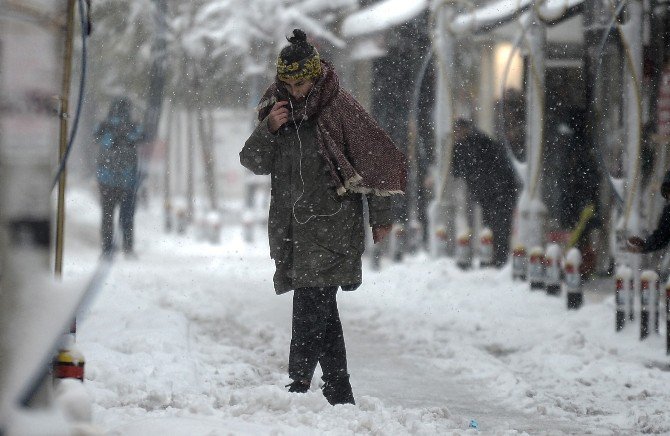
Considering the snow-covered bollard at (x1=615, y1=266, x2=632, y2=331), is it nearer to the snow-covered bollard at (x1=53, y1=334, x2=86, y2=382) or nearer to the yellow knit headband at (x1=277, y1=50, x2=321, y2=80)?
the yellow knit headband at (x1=277, y1=50, x2=321, y2=80)

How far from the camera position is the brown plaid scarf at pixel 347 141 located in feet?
17.0

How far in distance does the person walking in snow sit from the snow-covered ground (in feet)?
1.52

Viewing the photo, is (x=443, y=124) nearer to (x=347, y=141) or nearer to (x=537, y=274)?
(x=537, y=274)

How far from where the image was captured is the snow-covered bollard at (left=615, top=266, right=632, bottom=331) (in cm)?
843

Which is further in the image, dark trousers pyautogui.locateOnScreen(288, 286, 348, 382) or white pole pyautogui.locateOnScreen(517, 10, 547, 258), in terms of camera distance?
white pole pyautogui.locateOnScreen(517, 10, 547, 258)

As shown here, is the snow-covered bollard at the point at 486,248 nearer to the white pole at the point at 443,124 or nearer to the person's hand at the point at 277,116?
the white pole at the point at 443,124

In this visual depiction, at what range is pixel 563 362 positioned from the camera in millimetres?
7422

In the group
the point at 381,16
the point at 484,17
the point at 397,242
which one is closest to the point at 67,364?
the point at 397,242

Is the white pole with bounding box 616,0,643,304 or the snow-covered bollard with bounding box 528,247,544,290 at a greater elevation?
the white pole with bounding box 616,0,643,304

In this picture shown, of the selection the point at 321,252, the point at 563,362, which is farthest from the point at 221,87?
the point at 321,252

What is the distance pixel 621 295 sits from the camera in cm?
843

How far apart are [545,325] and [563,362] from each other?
5.27ft

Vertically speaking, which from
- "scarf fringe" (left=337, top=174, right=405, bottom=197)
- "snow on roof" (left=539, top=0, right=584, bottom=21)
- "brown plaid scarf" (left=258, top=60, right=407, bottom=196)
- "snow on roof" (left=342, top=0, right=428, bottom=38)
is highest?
"snow on roof" (left=342, top=0, right=428, bottom=38)

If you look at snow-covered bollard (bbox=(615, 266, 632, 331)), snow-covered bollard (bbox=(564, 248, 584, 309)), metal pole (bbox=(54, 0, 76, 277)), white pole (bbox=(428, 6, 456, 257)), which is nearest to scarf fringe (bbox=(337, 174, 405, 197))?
metal pole (bbox=(54, 0, 76, 277))
